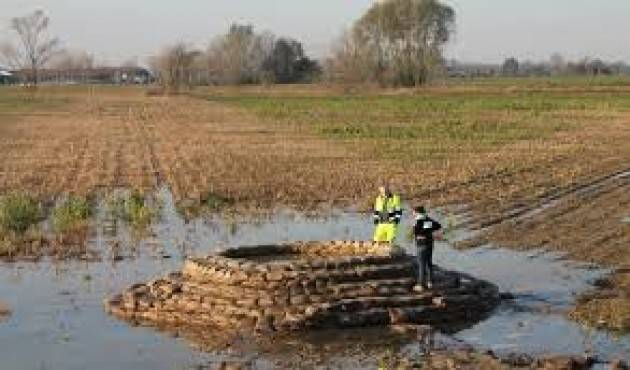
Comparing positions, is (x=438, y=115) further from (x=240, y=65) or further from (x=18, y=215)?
(x=240, y=65)

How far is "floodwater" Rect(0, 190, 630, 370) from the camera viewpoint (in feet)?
48.9

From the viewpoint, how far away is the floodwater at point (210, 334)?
1490 cm

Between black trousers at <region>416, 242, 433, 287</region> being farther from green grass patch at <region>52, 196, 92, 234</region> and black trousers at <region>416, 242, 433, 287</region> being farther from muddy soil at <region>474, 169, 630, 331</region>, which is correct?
green grass patch at <region>52, 196, 92, 234</region>

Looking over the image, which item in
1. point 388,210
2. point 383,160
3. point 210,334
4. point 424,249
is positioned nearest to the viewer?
point 210,334

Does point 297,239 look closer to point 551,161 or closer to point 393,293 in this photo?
point 393,293

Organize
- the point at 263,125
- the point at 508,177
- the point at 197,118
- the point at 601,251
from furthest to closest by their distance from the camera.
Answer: the point at 197,118, the point at 263,125, the point at 508,177, the point at 601,251

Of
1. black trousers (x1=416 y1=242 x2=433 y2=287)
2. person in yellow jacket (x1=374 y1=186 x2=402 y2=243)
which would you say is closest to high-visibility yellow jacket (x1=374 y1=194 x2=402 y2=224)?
person in yellow jacket (x1=374 y1=186 x2=402 y2=243)

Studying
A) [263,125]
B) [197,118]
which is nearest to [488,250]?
[263,125]

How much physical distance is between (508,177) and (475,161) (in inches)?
177

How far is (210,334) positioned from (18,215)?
35.1ft

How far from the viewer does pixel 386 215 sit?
65.7ft

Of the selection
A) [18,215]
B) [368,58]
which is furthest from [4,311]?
[368,58]

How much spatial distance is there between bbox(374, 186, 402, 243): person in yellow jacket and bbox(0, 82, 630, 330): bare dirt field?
11.5 ft

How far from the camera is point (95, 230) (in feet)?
82.6
